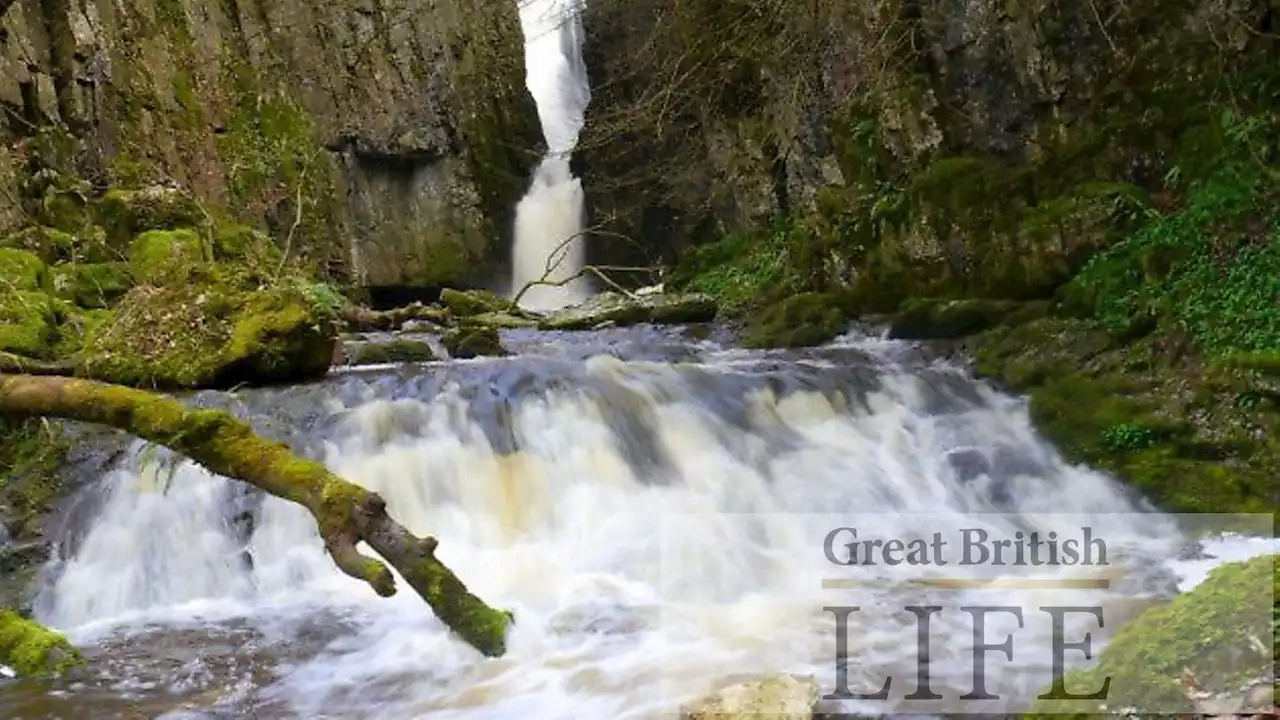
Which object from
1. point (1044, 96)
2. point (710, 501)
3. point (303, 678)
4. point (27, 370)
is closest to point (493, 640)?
point (303, 678)

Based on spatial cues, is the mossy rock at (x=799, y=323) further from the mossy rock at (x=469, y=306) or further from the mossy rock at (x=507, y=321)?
the mossy rock at (x=469, y=306)

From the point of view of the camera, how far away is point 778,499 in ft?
21.9

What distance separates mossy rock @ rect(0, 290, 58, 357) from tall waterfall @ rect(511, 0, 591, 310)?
1494 centimetres

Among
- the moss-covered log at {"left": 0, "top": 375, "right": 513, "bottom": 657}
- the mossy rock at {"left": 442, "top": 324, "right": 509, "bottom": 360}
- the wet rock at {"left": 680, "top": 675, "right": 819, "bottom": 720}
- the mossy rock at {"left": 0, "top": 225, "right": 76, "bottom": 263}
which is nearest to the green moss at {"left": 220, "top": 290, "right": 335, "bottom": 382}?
Result: the mossy rock at {"left": 442, "top": 324, "right": 509, "bottom": 360}

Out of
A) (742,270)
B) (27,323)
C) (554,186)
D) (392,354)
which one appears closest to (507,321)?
(742,270)

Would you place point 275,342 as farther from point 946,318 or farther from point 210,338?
point 946,318

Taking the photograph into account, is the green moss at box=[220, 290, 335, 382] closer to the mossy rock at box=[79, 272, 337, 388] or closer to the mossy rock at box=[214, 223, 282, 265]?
the mossy rock at box=[79, 272, 337, 388]

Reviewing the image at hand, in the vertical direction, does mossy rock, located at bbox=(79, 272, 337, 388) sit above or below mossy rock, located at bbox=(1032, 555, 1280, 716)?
above

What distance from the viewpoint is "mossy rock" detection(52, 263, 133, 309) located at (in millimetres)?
10117

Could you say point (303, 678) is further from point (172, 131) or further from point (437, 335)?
point (172, 131)

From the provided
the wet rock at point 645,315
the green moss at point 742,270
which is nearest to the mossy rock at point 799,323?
the green moss at point 742,270

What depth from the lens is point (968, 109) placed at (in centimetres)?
1114

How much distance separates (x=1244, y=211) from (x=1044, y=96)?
3110mm

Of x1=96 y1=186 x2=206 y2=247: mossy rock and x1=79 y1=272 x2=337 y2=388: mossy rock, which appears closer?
x1=79 y1=272 x2=337 y2=388: mossy rock
